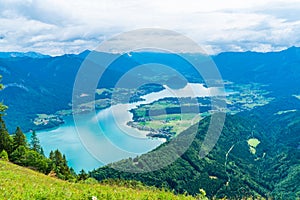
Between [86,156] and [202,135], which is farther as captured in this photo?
[202,135]

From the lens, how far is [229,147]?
4469 inches

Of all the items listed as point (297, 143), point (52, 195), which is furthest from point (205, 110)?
point (52, 195)

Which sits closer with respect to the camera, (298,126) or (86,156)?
(86,156)

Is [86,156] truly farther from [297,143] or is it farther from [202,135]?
[297,143]

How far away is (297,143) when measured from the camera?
390ft

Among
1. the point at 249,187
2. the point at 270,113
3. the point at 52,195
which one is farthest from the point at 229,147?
the point at 52,195

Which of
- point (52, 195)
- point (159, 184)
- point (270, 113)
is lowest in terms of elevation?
point (270, 113)

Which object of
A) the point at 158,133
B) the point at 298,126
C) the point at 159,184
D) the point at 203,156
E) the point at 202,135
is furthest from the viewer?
the point at 298,126

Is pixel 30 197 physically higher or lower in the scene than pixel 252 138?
higher

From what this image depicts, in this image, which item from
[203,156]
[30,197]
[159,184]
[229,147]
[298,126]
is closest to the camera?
[30,197]

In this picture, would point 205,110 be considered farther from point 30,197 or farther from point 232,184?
point 30,197

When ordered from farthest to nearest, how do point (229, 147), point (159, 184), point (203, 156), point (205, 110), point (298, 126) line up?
point (205, 110)
point (298, 126)
point (229, 147)
point (203, 156)
point (159, 184)

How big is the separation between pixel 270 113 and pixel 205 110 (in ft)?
130

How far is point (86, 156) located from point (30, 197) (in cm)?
9077
